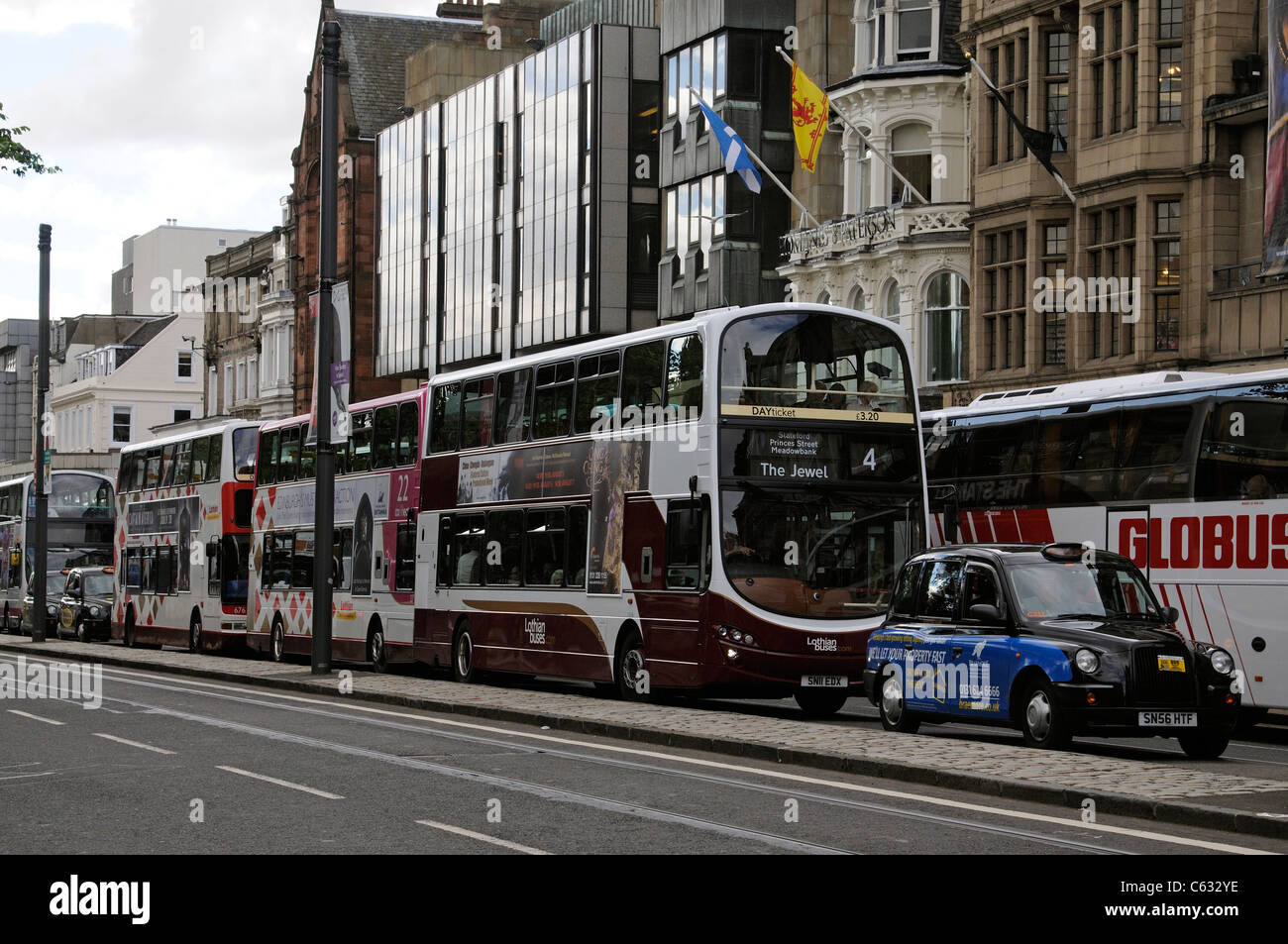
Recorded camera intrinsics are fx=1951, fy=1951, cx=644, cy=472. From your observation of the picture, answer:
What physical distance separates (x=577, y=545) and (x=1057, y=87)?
17.7 meters

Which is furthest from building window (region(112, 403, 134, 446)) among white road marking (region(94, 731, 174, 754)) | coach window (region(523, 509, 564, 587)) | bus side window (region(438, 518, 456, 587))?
white road marking (region(94, 731, 174, 754))

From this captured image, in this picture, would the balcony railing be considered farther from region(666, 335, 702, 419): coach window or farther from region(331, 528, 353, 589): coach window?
region(666, 335, 702, 419): coach window

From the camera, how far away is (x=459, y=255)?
2608 inches

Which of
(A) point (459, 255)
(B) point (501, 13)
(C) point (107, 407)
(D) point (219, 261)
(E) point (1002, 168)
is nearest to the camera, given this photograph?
(E) point (1002, 168)

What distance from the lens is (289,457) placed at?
127 ft

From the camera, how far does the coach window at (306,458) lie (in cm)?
3728

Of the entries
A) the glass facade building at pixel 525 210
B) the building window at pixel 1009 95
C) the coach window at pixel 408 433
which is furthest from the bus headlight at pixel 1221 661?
the glass facade building at pixel 525 210

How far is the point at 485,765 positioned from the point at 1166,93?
24.1 meters

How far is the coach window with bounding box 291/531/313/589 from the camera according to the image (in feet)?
123

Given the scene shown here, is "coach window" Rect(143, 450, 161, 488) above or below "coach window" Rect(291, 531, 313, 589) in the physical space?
above

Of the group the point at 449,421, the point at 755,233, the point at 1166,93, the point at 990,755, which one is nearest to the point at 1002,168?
the point at 1166,93

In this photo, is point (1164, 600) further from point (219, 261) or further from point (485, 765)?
point (219, 261)

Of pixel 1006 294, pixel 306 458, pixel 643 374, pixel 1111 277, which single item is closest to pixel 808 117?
pixel 1006 294

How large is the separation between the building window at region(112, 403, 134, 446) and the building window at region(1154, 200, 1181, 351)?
9066cm
